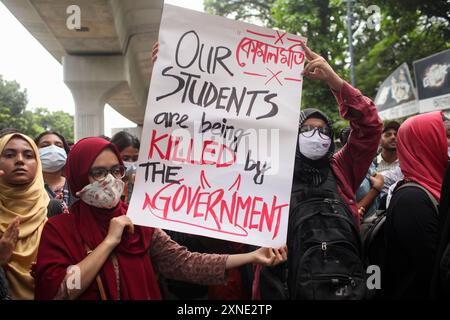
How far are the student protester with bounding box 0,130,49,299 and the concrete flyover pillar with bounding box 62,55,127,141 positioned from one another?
32.8 feet

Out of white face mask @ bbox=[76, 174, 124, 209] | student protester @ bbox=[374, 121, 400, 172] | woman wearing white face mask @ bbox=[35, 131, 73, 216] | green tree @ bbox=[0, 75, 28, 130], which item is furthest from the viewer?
green tree @ bbox=[0, 75, 28, 130]

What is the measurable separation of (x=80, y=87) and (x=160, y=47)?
11.4 meters

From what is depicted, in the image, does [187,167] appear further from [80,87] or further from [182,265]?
[80,87]

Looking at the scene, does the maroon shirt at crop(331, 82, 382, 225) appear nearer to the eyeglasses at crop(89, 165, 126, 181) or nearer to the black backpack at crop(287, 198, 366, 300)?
the black backpack at crop(287, 198, 366, 300)

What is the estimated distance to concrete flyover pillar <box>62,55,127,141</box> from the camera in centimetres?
1212

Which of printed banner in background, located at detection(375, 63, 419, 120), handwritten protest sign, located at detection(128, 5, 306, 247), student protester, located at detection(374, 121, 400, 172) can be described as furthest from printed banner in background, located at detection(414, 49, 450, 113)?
handwritten protest sign, located at detection(128, 5, 306, 247)

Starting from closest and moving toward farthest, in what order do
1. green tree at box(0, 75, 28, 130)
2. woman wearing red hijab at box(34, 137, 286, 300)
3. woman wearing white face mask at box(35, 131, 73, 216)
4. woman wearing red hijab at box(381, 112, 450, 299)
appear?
woman wearing red hijab at box(34, 137, 286, 300) → woman wearing red hijab at box(381, 112, 450, 299) → woman wearing white face mask at box(35, 131, 73, 216) → green tree at box(0, 75, 28, 130)

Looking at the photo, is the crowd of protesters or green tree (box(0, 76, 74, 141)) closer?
the crowd of protesters

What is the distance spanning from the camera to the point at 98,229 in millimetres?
1941

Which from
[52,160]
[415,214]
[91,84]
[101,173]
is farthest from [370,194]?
[91,84]

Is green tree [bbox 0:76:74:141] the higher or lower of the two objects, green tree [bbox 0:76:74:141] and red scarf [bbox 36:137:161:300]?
the higher

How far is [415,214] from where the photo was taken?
210cm

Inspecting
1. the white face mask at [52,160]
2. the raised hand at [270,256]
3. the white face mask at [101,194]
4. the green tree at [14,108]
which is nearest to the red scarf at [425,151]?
the raised hand at [270,256]

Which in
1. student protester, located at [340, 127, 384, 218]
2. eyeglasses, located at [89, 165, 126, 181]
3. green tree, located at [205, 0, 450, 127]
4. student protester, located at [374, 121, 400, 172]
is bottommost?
student protester, located at [340, 127, 384, 218]
